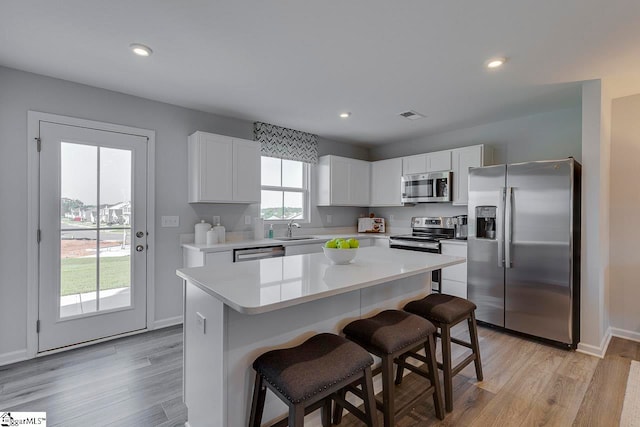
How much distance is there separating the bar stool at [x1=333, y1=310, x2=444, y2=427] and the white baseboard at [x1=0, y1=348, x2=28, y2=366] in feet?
8.85

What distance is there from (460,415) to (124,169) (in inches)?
138

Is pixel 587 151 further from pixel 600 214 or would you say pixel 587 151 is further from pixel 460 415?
pixel 460 415

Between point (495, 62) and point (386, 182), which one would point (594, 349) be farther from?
point (386, 182)

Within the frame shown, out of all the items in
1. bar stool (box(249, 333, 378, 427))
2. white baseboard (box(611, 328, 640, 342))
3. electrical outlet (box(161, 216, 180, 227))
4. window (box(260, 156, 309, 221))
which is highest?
window (box(260, 156, 309, 221))

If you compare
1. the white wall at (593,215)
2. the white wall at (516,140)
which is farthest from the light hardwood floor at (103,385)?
the white wall at (516,140)

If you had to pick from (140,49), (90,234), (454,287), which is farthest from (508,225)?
(90,234)

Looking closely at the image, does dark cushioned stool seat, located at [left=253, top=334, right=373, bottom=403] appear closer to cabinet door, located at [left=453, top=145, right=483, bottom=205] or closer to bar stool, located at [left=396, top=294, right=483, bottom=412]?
bar stool, located at [left=396, top=294, right=483, bottom=412]

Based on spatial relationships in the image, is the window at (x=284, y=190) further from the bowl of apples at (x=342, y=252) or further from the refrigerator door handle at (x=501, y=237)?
the refrigerator door handle at (x=501, y=237)

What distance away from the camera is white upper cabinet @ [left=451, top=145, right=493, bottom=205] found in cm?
391

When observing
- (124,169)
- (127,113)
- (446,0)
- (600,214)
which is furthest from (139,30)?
Result: (600,214)

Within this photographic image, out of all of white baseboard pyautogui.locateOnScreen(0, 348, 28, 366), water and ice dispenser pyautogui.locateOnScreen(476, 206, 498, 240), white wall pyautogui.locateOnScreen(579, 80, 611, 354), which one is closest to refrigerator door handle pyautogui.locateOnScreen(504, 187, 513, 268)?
water and ice dispenser pyautogui.locateOnScreen(476, 206, 498, 240)

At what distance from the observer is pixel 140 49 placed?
2.21m

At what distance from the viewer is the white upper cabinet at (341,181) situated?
471cm

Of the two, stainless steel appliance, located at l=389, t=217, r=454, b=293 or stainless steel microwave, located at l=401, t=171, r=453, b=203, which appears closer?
stainless steel appliance, located at l=389, t=217, r=454, b=293
